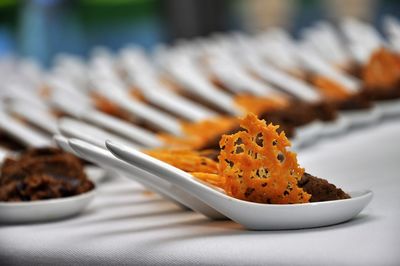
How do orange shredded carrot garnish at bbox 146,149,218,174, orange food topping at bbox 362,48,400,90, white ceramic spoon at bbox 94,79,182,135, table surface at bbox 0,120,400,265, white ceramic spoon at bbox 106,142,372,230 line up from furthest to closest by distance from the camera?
orange food topping at bbox 362,48,400,90 → white ceramic spoon at bbox 94,79,182,135 → orange shredded carrot garnish at bbox 146,149,218,174 → white ceramic spoon at bbox 106,142,372,230 → table surface at bbox 0,120,400,265

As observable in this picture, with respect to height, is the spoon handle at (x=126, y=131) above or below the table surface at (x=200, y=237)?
above

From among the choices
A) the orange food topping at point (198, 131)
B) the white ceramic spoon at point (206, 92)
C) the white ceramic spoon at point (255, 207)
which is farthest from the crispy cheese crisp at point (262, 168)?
the white ceramic spoon at point (206, 92)

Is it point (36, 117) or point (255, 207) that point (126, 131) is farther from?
point (255, 207)

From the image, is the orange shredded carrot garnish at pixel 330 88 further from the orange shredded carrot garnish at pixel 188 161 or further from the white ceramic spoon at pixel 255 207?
the white ceramic spoon at pixel 255 207

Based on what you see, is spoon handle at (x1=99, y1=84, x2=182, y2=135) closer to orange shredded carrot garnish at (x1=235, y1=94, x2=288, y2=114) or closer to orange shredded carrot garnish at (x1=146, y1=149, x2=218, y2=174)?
orange shredded carrot garnish at (x1=235, y1=94, x2=288, y2=114)

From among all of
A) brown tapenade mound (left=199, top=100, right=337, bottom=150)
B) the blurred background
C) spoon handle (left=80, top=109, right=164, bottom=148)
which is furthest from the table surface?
the blurred background

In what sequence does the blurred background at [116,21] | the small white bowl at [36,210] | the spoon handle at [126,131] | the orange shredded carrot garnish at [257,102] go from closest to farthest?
the small white bowl at [36,210] → the spoon handle at [126,131] → the orange shredded carrot garnish at [257,102] → the blurred background at [116,21]

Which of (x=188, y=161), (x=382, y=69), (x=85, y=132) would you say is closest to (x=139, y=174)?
(x=188, y=161)
